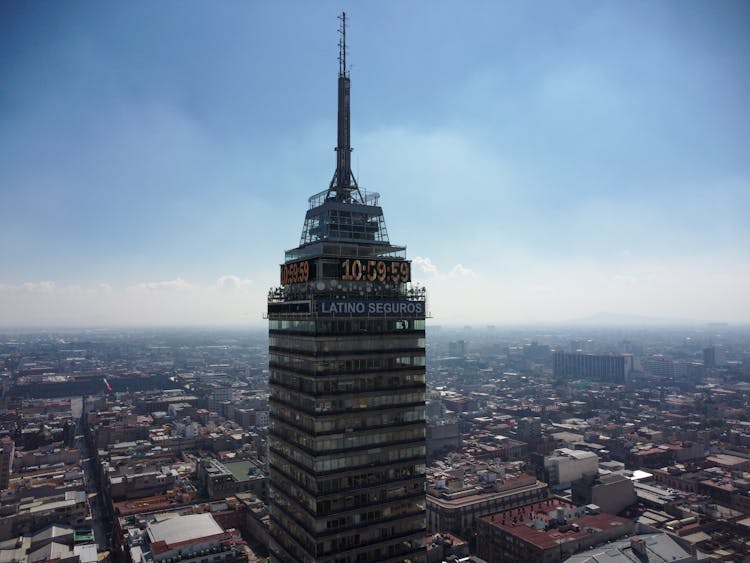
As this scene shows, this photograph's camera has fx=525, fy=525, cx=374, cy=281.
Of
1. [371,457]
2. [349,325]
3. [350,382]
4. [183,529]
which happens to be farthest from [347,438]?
[183,529]

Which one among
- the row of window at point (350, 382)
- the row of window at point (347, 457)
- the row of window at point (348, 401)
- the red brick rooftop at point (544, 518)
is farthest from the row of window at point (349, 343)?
the red brick rooftop at point (544, 518)

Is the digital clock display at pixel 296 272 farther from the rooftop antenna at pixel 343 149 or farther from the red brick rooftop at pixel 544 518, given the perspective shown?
the red brick rooftop at pixel 544 518

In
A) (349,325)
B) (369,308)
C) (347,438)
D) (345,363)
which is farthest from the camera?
(369,308)

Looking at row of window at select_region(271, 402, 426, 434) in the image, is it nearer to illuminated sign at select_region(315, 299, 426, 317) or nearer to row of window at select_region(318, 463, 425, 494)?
row of window at select_region(318, 463, 425, 494)

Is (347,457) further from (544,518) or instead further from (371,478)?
(544,518)

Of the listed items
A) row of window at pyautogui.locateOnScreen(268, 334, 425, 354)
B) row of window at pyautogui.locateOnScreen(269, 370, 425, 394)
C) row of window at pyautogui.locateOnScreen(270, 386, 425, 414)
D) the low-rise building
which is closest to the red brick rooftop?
the low-rise building

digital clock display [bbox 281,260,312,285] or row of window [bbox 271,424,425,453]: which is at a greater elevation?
digital clock display [bbox 281,260,312,285]

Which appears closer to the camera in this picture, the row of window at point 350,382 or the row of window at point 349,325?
the row of window at point 350,382
